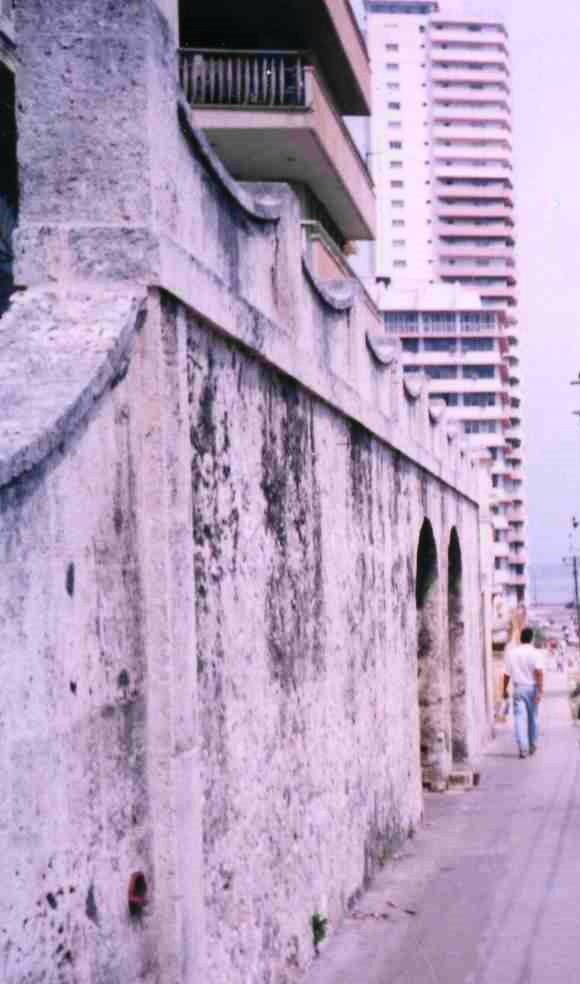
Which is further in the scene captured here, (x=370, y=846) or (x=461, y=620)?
(x=461, y=620)

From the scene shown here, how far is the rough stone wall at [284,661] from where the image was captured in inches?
207

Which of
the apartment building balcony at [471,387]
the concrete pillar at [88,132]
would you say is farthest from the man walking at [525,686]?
the apartment building balcony at [471,387]

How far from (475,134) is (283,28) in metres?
83.2

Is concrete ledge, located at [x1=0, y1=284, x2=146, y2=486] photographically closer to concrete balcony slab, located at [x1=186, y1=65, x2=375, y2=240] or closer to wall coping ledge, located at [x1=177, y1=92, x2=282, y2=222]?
wall coping ledge, located at [x1=177, y1=92, x2=282, y2=222]

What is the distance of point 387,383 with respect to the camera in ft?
34.5

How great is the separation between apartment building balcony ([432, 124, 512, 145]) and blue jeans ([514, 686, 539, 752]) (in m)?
87.3

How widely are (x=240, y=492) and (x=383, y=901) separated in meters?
3.71

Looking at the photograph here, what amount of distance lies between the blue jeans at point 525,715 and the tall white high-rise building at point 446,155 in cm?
7537

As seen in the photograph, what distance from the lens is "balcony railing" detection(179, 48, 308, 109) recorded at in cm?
1862

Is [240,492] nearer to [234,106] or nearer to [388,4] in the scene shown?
[234,106]

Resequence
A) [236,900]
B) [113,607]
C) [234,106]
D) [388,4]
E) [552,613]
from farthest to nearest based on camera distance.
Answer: [552,613] < [388,4] < [234,106] < [236,900] < [113,607]

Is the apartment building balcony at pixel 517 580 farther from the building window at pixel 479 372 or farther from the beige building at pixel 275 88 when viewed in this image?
the beige building at pixel 275 88

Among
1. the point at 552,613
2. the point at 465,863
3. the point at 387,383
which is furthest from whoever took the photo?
the point at 552,613

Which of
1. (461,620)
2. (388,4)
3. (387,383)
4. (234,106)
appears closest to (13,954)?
(387,383)
